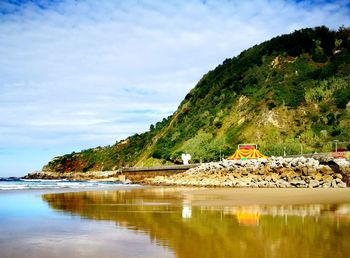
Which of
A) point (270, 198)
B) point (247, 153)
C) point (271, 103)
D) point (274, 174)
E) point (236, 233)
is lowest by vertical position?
point (270, 198)

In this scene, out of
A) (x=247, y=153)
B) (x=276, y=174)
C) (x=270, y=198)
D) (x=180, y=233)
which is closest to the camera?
(x=180, y=233)

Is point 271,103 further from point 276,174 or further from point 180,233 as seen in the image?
point 180,233

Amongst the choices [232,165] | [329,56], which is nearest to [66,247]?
[232,165]

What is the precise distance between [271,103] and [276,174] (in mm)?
33756

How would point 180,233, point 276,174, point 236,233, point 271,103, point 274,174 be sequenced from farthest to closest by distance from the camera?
point 271,103 → point 274,174 → point 276,174 → point 180,233 → point 236,233

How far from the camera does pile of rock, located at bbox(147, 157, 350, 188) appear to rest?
38.1 meters

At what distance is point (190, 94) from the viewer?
110 meters

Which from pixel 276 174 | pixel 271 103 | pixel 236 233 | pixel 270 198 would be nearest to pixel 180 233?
pixel 236 233

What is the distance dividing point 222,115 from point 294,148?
2463cm

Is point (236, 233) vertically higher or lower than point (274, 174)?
Answer: lower

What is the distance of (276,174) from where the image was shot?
1645 inches

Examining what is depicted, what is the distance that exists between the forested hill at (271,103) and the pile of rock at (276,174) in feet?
56.5

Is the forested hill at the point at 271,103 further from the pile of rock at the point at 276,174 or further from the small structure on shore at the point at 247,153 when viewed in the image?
the pile of rock at the point at 276,174

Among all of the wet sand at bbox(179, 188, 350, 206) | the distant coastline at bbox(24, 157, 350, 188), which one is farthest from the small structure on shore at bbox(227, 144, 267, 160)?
the wet sand at bbox(179, 188, 350, 206)
